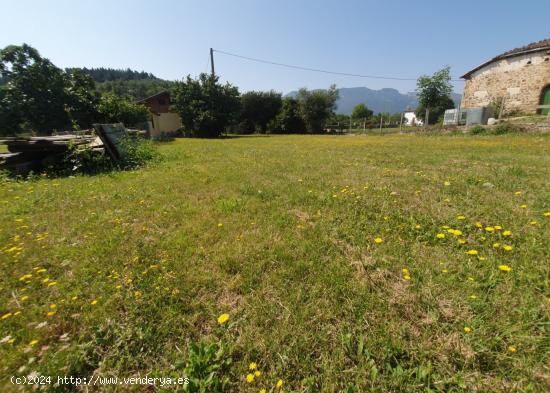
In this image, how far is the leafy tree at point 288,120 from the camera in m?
33.6

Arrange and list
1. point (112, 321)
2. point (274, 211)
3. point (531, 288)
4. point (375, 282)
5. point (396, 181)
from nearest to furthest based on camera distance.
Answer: point (112, 321) → point (531, 288) → point (375, 282) → point (274, 211) → point (396, 181)

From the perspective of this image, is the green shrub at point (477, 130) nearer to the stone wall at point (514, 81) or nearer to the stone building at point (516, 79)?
the stone building at point (516, 79)

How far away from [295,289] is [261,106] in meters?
36.1

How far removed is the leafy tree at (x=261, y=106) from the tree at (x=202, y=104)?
830 cm

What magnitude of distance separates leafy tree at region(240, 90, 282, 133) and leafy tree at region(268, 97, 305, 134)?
1440 millimetres

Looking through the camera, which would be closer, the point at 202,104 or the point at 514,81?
the point at 514,81

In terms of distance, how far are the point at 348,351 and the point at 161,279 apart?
1626 millimetres

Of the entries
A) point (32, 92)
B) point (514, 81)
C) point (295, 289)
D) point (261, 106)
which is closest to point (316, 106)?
point (261, 106)

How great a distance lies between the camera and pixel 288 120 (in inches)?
1320

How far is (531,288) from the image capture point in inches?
74.4

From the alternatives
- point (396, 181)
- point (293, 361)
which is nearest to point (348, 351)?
point (293, 361)

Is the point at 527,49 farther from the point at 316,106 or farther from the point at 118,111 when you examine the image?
the point at 118,111

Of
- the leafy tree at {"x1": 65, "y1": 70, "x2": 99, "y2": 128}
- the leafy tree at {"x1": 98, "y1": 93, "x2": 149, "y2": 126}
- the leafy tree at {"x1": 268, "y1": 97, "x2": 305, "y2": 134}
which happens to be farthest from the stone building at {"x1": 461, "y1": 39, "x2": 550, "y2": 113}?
the leafy tree at {"x1": 65, "y1": 70, "x2": 99, "y2": 128}

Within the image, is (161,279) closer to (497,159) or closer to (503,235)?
(503,235)
